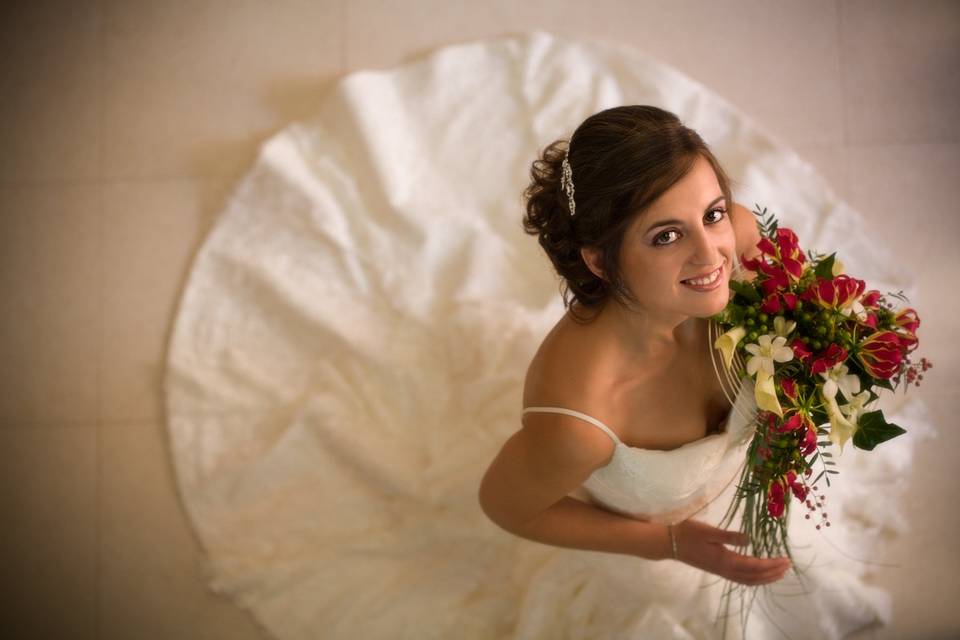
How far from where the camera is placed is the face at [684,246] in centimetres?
123

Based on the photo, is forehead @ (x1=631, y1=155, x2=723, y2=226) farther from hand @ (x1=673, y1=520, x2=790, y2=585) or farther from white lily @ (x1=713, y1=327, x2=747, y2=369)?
hand @ (x1=673, y1=520, x2=790, y2=585)

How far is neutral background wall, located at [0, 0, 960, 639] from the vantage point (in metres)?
2.24

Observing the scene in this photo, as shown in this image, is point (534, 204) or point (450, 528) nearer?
point (534, 204)

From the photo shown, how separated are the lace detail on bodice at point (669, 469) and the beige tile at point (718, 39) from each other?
1.26 metres

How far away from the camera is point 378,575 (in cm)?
197

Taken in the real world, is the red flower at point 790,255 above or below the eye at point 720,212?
below

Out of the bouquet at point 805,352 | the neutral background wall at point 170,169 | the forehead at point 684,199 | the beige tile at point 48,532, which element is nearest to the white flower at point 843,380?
the bouquet at point 805,352

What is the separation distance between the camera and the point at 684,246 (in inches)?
48.9

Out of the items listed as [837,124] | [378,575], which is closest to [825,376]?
[378,575]

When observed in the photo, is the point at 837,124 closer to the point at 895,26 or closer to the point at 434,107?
the point at 895,26

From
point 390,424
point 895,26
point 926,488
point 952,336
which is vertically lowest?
point 926,488

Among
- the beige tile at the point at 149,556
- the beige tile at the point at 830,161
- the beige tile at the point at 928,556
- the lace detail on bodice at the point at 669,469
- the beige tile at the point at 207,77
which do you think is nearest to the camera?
the lace detail on bodice at the point at 669,469

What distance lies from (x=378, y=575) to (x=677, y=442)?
0.88m

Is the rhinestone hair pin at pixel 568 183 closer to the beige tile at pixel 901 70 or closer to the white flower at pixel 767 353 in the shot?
the white flower at pixel 767 353
